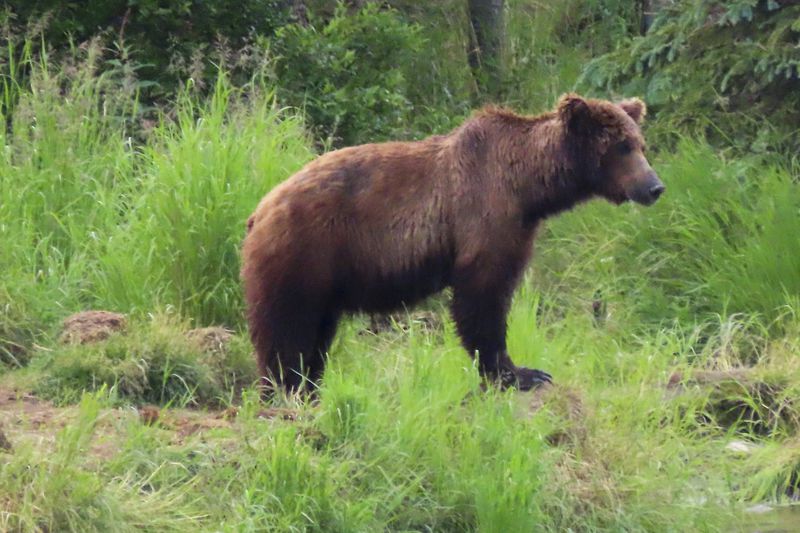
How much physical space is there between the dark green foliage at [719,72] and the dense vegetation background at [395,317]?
23mm

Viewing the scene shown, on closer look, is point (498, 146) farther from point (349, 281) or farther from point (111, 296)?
point (111, 296)

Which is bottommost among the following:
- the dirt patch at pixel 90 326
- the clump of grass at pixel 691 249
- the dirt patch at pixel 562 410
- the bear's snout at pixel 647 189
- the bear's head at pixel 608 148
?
the clump of grass at pixel 691 249

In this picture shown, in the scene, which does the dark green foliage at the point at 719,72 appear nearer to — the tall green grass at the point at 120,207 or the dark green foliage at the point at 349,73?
the dark green foliage at the point at 349,73

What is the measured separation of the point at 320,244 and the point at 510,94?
699 centimetres

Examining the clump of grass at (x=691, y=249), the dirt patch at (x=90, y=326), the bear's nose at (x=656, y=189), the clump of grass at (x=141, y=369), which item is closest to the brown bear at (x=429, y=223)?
the bear's nose at (x=656, y=189)

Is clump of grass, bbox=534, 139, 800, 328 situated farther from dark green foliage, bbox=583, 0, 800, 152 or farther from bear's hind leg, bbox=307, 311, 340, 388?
bear's hind leg, bbox=307, 311, 340, 388

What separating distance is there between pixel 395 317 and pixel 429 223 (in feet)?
5.80

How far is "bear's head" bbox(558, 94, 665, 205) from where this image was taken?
727 centimetres

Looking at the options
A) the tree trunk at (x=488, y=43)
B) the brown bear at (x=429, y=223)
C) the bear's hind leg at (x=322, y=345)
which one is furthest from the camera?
the tree trunk at (x=488, y=43)

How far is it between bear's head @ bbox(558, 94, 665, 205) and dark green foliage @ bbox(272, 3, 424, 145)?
3.62 meters

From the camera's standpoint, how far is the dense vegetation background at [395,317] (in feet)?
19.0

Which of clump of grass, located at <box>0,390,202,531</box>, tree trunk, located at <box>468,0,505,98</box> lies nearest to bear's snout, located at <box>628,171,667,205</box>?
clump of grass, located at <box>0,390,202,531</box>

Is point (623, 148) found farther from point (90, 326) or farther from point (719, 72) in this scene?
point (719, 72)

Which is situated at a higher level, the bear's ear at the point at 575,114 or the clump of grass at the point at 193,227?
the bear's ear at the point at 575,114
